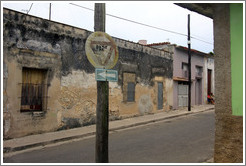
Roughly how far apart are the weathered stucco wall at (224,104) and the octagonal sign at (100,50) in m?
2.04

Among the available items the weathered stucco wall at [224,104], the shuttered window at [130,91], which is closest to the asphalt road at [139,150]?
the weathered stucco wall at [224,104]

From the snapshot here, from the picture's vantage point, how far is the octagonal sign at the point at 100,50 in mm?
4359

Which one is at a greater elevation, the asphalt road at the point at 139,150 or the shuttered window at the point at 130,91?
the shuttered window at the point at 130,91

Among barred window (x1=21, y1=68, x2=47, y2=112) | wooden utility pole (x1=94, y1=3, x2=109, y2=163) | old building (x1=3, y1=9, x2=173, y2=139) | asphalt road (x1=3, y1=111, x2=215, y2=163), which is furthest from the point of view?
barred window (x1=21, y1=68, x2=47, y2=112)

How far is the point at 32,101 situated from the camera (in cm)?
888

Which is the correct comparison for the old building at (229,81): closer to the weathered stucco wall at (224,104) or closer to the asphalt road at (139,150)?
the weathered stucco wall at (224,104)

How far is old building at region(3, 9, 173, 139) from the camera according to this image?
8133 millimetres

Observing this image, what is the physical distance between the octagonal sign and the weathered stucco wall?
6.69ft

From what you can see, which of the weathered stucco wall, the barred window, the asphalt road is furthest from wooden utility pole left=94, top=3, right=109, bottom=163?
the barred window

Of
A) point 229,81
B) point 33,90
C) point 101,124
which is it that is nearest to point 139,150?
point 101,124

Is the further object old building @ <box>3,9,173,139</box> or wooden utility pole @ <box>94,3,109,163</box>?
old building @ <box>3,9,173,139</box>

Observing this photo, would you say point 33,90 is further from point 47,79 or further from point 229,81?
point 229,81

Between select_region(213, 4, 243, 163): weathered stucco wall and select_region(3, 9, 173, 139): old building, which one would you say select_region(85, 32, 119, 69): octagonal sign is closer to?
select_region(213, 4, 243, 163): weathered stucco wall

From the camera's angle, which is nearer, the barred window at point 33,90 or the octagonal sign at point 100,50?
the octagonal sign at point 100,50
